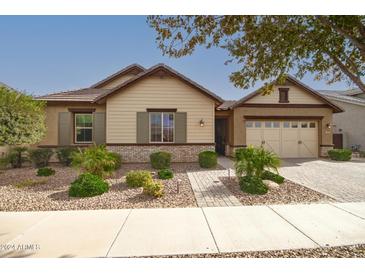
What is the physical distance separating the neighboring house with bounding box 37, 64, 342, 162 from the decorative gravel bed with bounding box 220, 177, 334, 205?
5884mm

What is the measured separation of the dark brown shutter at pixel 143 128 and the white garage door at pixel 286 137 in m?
7.44

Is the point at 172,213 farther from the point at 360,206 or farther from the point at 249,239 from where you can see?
the point at 360,206

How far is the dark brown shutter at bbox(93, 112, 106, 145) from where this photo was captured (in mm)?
13273

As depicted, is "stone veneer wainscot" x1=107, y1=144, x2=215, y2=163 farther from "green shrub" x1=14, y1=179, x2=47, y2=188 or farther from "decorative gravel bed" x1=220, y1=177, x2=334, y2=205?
"decorative gravel bed" x1=220, y1=177, x2=334, y2=205

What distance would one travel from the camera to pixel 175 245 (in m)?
3.64

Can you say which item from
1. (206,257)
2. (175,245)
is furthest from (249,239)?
(175,245)

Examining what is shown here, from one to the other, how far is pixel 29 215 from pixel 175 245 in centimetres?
389

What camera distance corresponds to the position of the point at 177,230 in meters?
4.20

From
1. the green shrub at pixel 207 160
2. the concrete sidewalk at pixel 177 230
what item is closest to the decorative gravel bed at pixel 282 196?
the concrete sidewalk at pixel 177 230

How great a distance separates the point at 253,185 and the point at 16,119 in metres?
9.40

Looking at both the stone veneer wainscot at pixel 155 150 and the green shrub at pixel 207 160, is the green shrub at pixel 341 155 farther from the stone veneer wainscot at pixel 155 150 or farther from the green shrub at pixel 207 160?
the green shrub at pixel 207 160

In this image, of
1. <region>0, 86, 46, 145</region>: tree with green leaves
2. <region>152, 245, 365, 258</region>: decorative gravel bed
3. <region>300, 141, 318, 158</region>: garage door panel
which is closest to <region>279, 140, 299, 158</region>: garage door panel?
<region>300, 141, 318, 158</region>: garage door panel

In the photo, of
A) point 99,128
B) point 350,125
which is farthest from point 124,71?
point 350,125

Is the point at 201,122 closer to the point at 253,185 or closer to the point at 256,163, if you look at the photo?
the point at 256,163
